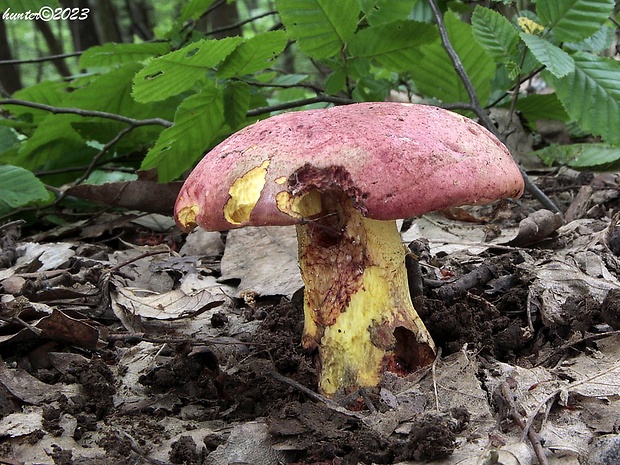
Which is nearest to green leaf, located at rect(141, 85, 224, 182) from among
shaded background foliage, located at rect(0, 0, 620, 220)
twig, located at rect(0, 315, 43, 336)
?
shaded background foliage, located at rect(0, 0, 620, 220)

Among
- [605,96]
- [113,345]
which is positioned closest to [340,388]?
[113,345]

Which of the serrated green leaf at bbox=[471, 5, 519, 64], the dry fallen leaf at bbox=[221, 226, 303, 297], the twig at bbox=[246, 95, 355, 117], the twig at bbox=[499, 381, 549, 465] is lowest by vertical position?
the dry fallen leaf at bbox=[221, 226, 303, 297]

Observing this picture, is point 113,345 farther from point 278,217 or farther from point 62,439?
point 278,217

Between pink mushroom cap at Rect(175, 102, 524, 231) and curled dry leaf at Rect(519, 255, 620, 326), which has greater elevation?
pink mushroom cap at Rect(175, 102, 524, 231)

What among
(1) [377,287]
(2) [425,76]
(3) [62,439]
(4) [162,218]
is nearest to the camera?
(3) [62,439]

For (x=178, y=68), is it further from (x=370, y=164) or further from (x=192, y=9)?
(x=370, y=164)

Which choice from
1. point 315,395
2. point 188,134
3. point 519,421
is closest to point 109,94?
point 188,134

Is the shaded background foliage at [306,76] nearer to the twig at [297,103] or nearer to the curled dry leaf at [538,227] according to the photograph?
the twig at [297,103]

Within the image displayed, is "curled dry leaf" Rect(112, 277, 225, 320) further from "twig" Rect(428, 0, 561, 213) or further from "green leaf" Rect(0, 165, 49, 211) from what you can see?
"twig" Rect(428, 0, 561, 213)
